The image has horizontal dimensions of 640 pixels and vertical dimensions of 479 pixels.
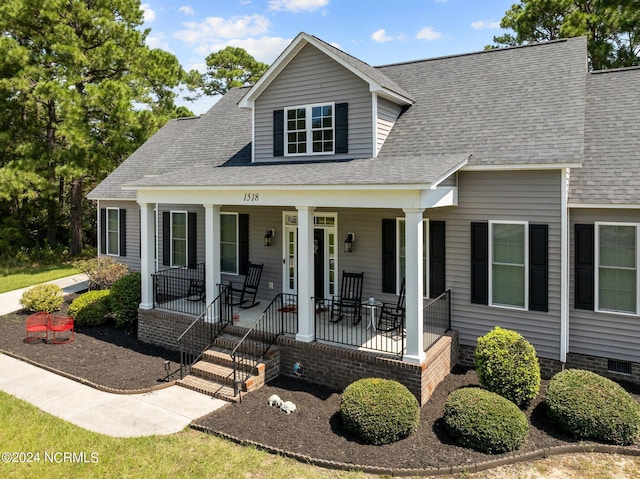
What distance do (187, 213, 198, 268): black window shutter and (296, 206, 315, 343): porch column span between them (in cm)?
661

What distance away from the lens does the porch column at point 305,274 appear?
9.98 metres

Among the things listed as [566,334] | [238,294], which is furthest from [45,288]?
[566,334]

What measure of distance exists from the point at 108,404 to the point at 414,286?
6.25 metres

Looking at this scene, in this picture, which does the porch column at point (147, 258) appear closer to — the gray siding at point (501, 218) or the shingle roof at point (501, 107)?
the shingle roof at point (501, 107)

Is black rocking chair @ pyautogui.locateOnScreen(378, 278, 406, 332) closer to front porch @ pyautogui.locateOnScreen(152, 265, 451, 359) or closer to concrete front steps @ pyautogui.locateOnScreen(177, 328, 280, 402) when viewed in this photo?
front porch @ pyautogui.locateOnScreen(152, 265, 451, 359)

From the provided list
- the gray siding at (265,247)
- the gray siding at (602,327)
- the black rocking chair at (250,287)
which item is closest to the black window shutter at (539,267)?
the gray siding at (602,327)

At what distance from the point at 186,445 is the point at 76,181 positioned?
74.3 feet

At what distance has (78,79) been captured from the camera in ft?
77.3

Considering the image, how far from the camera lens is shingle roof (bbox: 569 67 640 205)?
30.7 feet

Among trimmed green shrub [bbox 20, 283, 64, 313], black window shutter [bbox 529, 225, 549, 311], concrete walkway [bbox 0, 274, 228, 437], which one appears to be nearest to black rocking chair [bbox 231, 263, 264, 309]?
concrete walkway [bbox 0, 274, 228, 437]

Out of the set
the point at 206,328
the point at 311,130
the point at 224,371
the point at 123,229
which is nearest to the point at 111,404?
the point at 224,371

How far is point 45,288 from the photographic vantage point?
15.6 m

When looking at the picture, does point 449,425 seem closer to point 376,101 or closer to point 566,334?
point 566,334

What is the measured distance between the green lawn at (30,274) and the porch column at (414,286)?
697 inches
